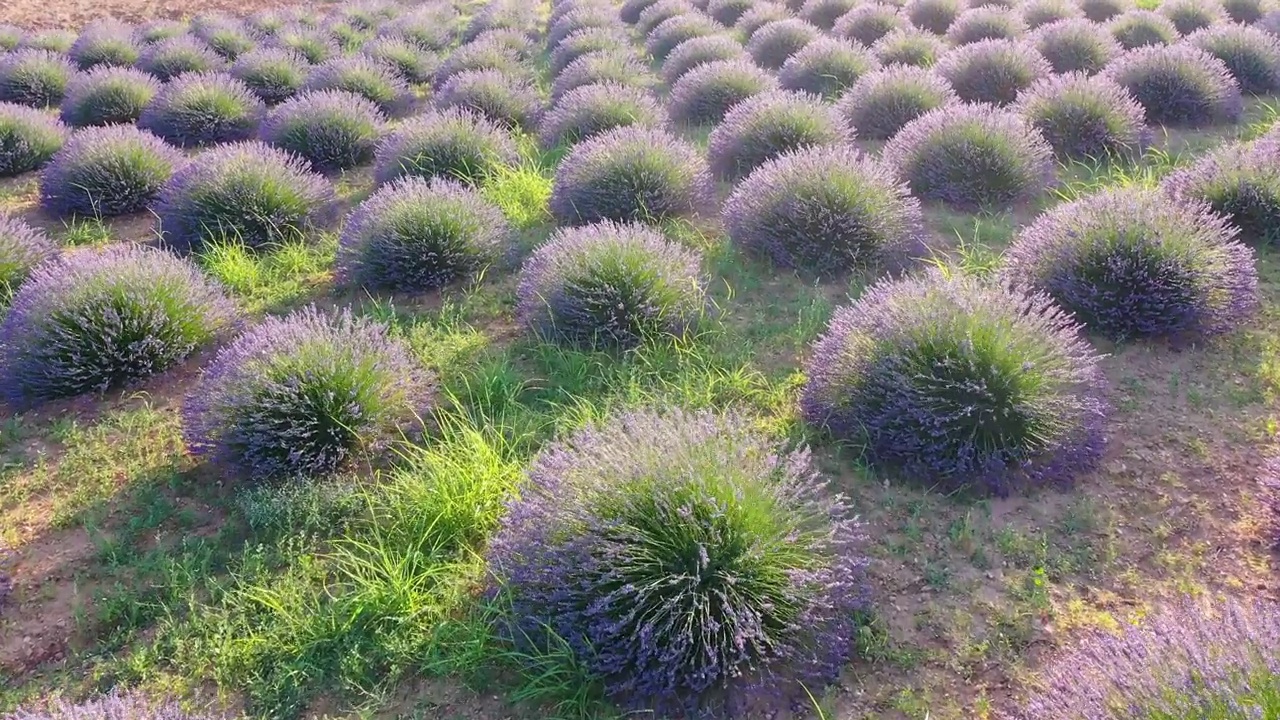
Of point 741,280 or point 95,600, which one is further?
point 741,280

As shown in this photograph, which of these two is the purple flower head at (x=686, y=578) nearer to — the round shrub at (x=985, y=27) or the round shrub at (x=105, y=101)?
the round shrub at (x=105, y=101)

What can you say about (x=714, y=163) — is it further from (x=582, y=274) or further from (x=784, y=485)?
(x=784, y=485)

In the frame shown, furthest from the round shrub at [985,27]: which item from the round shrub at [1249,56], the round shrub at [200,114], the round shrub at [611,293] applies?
the round shrub at [200,114]

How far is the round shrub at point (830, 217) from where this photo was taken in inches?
184

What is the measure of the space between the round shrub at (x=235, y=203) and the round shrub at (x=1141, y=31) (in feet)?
25.3

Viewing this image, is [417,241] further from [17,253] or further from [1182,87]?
[1182,87]

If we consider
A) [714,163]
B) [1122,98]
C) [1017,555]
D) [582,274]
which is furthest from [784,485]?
[1122,98]

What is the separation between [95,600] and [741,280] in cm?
334

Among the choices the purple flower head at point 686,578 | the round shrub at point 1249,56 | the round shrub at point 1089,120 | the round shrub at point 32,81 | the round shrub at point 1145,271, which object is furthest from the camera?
the round shrub at point 32,81

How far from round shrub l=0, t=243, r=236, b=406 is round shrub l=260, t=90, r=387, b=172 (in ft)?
9.03

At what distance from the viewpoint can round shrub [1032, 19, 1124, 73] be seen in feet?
25.2

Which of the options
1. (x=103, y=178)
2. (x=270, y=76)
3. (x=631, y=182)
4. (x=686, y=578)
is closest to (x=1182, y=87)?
(x=631, y=182)

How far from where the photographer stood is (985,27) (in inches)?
351

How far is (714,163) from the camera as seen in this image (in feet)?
20.4
